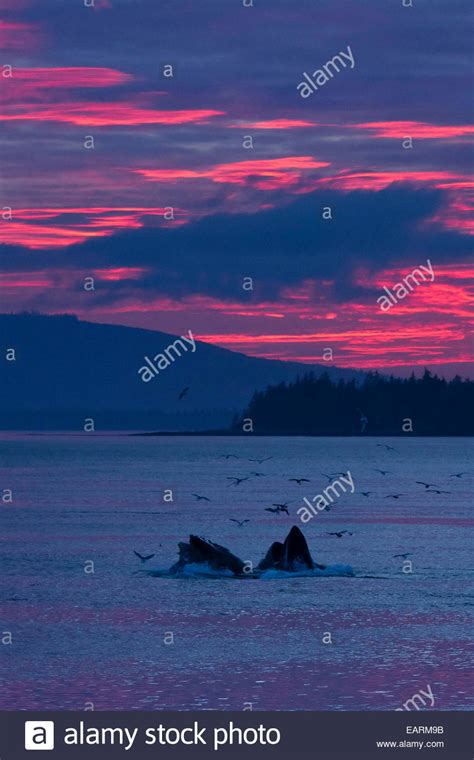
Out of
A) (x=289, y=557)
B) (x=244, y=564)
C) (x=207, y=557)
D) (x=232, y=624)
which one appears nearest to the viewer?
(x=232, y=624)

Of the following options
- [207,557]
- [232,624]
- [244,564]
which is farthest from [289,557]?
[232,624]

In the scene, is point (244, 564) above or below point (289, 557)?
below

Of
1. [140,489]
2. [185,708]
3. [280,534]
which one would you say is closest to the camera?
[185,708]

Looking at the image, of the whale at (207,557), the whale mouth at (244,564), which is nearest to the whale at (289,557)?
the whale mouth at (244,564)

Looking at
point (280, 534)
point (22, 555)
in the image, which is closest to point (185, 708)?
point (22, 555)

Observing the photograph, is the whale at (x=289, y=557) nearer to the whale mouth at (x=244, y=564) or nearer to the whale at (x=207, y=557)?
the whale mouth at (x=244, y=564)

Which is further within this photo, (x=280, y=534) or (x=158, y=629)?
(x=280, y=534)

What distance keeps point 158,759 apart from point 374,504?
364 feet

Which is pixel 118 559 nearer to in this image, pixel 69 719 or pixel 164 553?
pixel 164 553

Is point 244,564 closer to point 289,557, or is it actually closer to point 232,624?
point 289,557

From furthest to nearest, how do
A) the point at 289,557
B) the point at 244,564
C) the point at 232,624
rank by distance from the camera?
the point at 244,564 < the point at 289,557 < the point at 232,624

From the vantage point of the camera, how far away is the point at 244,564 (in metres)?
63.1

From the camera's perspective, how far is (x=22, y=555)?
7575 cm

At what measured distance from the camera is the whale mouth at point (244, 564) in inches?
2393
